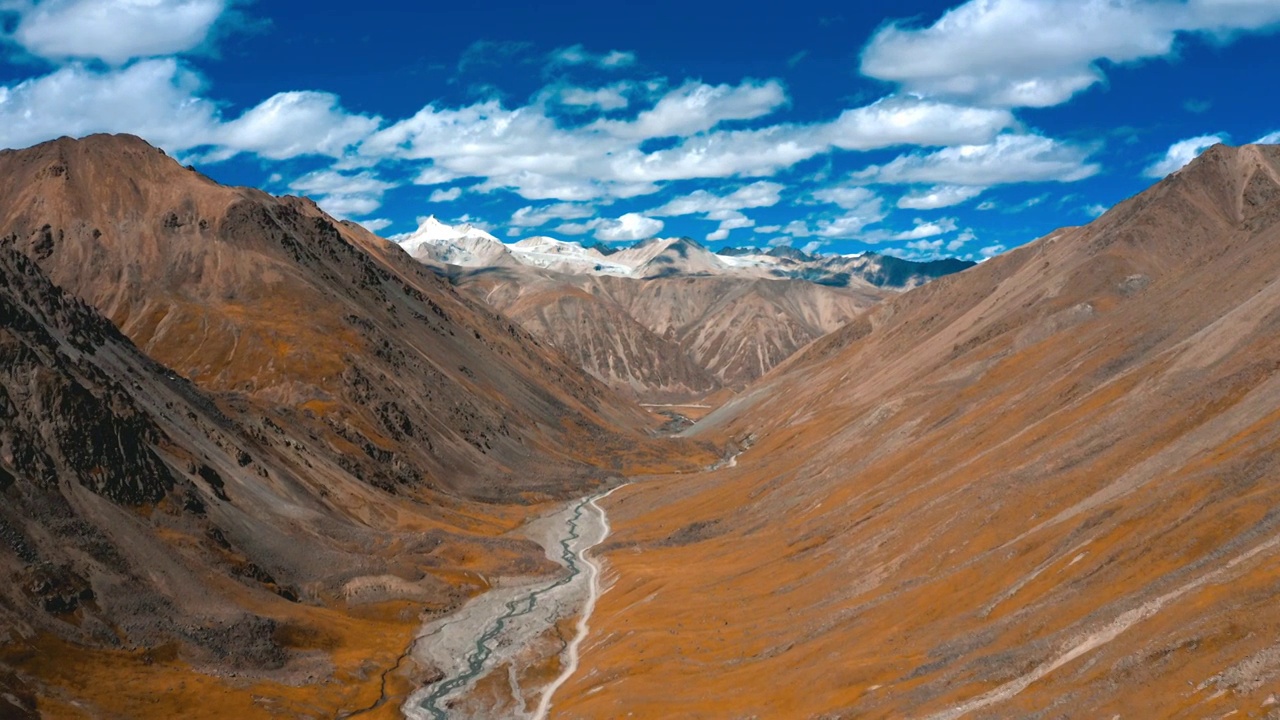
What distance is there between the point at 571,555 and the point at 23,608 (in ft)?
241

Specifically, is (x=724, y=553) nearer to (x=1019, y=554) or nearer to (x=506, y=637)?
(x=506, y=637)

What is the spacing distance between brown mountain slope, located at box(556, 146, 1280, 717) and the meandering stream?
3.28 meters

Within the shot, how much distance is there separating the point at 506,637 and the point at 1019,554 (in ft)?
166

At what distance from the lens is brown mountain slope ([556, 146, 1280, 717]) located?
4966 centimetres

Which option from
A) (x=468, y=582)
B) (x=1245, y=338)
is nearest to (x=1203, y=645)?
(x=1245, y=338)

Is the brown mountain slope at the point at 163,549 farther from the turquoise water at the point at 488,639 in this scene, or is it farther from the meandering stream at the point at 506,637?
the turquoise water at the point at 488,639

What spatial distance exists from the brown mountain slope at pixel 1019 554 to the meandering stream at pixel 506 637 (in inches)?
129

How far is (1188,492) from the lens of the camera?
213 ft

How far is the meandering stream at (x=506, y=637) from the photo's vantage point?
276 feet

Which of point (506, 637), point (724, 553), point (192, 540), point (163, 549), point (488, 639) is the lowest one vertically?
point (724, 553)

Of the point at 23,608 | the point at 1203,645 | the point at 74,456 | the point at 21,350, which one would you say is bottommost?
the point at 1203,645

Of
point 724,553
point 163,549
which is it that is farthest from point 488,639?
point 724,553

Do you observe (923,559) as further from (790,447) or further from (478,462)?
(478,462)

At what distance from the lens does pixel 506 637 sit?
103 meters
